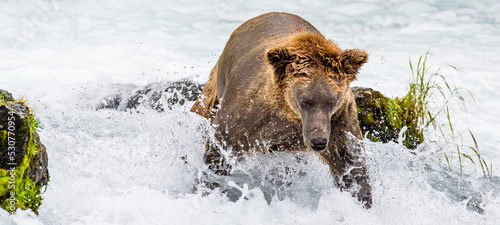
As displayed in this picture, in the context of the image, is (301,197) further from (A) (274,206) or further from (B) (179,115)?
(B) (179,115)

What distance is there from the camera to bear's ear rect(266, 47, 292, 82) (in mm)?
3893

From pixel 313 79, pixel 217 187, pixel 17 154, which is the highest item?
pixel 313 79

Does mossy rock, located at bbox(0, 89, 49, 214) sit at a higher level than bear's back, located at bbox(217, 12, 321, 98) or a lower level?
lower

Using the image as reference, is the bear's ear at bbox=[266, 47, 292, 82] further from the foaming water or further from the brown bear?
the foaming water

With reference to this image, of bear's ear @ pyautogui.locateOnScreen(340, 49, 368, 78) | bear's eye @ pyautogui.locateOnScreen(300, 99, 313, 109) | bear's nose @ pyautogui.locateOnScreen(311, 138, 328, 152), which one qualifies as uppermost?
bear's ear @ pyautogui.locateOnScreen(340, 49, 368, 78)

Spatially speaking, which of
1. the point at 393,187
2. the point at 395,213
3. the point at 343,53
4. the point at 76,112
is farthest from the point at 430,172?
the point at 76,112

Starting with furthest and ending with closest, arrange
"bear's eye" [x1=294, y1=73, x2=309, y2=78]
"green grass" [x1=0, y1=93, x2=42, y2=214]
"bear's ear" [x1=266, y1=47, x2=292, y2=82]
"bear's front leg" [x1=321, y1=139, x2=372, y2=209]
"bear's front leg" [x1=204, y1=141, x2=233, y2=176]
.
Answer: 1. "bear's front leg" [x1=204, y1=141, x2=233, y2=176]
2. "bear's front leg" [x1=321, y1=139, x2=372, y2=209]
3. "bear's ear" [x1=266, y1=47, x2=292, y2=82]
4. "bear's eye" [x1=294, y1=73, x2=309, y2=78]
5. "green grass" [x1=0, y1=93, x2=42, y2=214]

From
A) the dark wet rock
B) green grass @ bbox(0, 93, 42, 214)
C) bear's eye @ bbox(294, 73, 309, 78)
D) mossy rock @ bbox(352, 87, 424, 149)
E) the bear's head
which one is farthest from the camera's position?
the dark wet rock

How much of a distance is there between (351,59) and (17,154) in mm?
2469

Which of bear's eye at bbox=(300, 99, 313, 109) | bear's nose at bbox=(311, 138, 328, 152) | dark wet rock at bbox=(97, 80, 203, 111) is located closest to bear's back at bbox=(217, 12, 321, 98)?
bear's eye at bbox=(300, 99, 313, 109)

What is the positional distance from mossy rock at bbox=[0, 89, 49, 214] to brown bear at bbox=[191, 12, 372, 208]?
168cm

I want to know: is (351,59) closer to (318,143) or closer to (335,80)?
(335,80)

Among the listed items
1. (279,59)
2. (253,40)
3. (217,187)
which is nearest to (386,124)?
(253,40)

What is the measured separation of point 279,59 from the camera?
3941 millimetres
